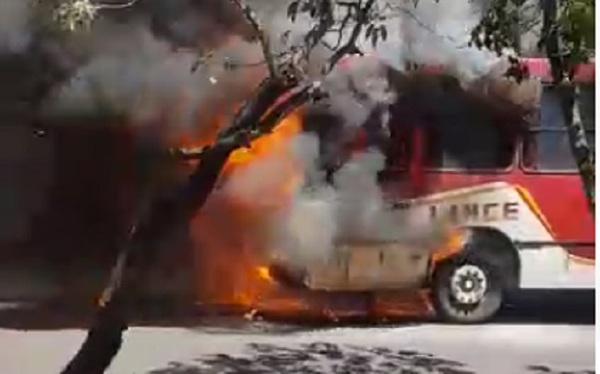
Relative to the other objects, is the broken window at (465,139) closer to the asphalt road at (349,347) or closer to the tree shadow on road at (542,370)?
the asphalt road at (349,347)

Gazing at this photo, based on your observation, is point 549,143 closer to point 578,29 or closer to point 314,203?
point 578,29

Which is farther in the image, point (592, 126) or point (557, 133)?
point (557, 133)

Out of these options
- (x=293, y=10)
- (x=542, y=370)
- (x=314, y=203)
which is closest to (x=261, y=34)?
(x=293, y=10)

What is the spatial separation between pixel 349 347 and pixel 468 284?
0.48 meters

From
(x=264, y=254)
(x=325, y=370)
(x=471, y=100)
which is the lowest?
(x=325, y=370)

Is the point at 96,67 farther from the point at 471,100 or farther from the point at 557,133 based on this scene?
the point at 557,133

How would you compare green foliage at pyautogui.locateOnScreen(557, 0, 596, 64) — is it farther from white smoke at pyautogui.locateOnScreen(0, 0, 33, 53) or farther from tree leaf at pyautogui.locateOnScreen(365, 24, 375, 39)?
white smoke at pyautogui.locateOnScreen(0, 0, 33, 53)

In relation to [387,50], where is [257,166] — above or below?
below

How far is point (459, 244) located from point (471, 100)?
51 cm

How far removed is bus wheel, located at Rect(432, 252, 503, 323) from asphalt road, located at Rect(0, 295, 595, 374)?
0.14 ft

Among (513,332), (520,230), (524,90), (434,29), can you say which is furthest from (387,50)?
(513,332)

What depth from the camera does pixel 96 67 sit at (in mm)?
4219

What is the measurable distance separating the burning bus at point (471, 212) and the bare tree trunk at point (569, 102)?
9cm

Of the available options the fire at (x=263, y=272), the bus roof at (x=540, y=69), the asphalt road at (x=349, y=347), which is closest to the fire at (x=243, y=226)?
the fire at (x=263, y=272)
